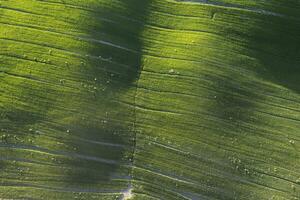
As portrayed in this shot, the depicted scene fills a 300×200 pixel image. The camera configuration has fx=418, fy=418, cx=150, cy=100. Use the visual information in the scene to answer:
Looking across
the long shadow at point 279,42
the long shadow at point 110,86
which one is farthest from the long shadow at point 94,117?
the long shadow at point 279,42

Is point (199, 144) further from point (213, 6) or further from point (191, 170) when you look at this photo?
point (213, 6)

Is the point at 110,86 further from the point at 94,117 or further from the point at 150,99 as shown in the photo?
the point at 150,99

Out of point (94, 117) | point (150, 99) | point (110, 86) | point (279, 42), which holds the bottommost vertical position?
point (94, 117)

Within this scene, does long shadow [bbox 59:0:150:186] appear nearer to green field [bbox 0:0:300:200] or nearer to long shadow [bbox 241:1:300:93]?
green field [bbox 0:0:300:200]

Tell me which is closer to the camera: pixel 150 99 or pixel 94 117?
pixel 94 117

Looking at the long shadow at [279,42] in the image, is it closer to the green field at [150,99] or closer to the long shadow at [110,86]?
the green field at [150,99]

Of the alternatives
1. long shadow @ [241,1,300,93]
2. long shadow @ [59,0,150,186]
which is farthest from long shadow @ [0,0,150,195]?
long shadow @ [241,1,300,93]

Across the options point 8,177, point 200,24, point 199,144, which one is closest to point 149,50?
point 200,24

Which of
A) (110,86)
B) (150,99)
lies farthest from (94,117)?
(150,99)
